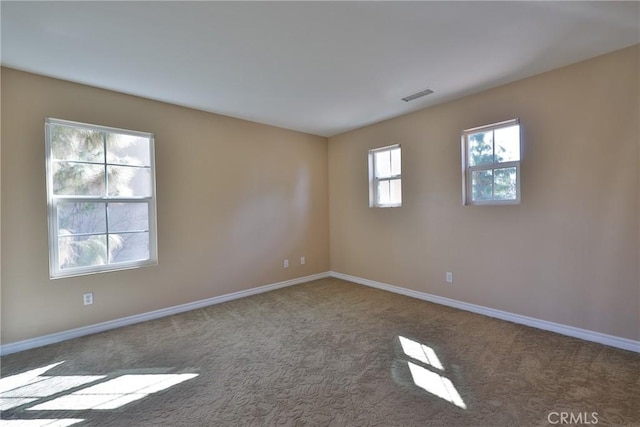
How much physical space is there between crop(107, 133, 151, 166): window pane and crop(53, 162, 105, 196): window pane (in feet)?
Result: 0.64

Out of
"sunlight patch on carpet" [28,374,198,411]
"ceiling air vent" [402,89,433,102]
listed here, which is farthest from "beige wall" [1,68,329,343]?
"ceiling air vent" [402,89,433,102]

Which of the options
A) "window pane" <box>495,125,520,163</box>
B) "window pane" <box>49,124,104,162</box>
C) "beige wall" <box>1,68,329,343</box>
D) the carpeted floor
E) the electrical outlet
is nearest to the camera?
the carpeted floor

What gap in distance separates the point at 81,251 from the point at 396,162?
396cm

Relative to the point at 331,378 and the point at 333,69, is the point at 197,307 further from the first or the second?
the point at 333,69

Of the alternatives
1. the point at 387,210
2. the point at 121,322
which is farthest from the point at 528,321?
the point at 121,322

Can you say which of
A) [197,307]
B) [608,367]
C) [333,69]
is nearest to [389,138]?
[333,69]

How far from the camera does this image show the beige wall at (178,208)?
99.7 inches

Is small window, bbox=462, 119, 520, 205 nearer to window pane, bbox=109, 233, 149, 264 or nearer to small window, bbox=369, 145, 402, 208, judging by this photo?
small window, bbox=369, 145, 402, 208

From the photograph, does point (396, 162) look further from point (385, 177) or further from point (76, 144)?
point (76, 144)

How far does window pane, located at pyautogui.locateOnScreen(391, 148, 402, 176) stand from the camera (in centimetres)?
411

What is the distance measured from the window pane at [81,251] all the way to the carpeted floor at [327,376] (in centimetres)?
75

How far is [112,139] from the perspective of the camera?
306cm

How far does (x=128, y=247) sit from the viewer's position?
3.14 m

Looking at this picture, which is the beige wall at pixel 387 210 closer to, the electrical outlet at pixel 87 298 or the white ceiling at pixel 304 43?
the electrical outlet at pixel 87 298
